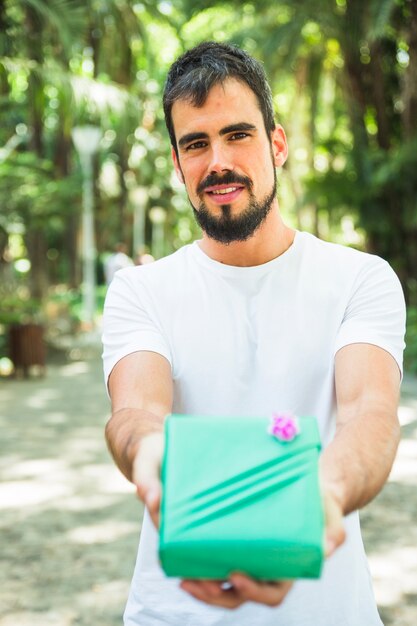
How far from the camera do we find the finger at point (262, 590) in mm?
1135

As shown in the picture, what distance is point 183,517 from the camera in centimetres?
112

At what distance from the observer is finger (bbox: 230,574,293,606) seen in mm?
1135

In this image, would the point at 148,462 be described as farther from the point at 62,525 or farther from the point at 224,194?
the point at 62,525

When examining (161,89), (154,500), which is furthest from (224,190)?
(161,89)

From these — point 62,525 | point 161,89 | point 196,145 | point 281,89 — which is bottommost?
point 62,525

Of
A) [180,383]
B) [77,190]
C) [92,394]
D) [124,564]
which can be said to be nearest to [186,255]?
[180,383]

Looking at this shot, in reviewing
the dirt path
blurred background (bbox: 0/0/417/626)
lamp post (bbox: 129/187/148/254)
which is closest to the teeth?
blurred background (bbox: 0/0/417/626)

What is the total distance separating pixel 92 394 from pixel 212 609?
9275mm

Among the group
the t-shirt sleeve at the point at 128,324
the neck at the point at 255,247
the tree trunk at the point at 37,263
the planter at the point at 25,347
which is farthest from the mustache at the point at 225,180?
the tree trunk at the point at 37,263

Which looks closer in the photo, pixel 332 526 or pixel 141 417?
pixel 332 526

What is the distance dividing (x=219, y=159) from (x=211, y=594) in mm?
968

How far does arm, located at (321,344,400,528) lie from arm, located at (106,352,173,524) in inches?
11.0

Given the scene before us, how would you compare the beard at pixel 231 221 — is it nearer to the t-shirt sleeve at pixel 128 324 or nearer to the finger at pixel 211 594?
the t-shirt sleeve at pixel 128 324

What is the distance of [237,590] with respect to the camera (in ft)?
3.79
